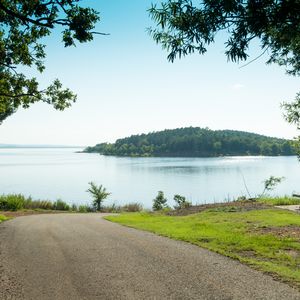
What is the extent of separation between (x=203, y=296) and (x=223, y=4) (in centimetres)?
571

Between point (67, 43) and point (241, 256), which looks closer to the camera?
point (241, 256)

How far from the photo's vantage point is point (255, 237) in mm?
12555

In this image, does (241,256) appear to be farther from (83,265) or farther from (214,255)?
(83,265)

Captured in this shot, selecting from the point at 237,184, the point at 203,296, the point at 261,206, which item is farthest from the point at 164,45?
the point at 237,184

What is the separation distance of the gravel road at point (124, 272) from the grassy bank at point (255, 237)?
0.63m

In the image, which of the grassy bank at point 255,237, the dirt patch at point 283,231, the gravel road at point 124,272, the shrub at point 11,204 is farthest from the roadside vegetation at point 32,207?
the dirt patch at point 283,231

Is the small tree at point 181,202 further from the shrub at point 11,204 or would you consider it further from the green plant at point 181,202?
the shrub at point 11,204

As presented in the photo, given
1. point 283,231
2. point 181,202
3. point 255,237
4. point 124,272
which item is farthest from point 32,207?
point 124,272

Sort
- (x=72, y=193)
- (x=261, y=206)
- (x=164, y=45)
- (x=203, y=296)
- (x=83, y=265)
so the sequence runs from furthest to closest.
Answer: (x=72, y=193) < (x=261, y=206) < (x=83, y=265) < (x=164, y=45) < (x=203, y=296)

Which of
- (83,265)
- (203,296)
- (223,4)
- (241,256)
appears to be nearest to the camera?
(223,4)

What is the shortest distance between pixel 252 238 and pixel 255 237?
24 centimetres

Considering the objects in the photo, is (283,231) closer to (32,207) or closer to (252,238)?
(252,238)

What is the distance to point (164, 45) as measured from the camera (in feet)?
26.2

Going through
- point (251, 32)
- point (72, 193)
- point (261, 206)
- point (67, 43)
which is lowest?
point (72, 193)
